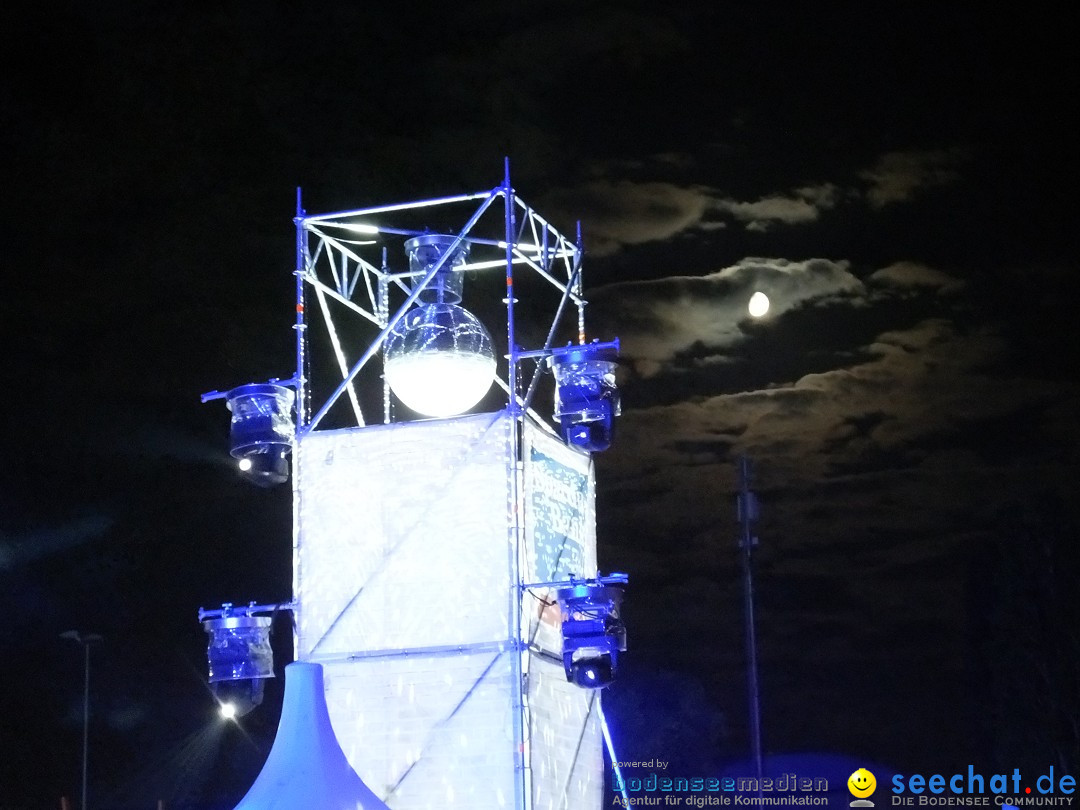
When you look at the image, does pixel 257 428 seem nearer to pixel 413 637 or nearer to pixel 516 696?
pixel 413 637

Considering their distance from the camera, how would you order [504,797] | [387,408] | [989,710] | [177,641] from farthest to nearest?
1. [989,710]
2. [177,641]
3. [387,408]
4. [504,797]

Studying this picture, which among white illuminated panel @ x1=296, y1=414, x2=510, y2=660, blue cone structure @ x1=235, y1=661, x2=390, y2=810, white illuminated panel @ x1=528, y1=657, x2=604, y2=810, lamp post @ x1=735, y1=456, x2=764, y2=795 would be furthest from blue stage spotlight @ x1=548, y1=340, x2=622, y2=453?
lamp post @ x1=735, y1=456, x2=764, y2=795

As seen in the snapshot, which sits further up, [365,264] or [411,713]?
[365,264]

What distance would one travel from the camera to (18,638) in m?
28.8

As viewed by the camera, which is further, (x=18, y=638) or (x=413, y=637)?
(x=18, y=638)

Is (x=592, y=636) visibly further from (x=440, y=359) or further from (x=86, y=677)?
(x=86, y=677)

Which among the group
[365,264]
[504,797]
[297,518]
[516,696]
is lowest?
[504,797]

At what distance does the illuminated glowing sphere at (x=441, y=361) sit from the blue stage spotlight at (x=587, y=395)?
771 millimetres

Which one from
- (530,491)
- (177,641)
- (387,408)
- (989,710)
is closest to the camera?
(530,491)

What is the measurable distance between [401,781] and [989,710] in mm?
26499

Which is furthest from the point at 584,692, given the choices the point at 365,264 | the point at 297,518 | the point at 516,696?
the point at 365,264

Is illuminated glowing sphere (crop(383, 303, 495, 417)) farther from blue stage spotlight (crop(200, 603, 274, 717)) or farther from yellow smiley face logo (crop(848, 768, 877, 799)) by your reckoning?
yellow smiley face logo (crop(848, 768, 877, 799))

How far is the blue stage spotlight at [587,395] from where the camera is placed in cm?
1211

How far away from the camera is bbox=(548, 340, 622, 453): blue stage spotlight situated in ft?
39.7
